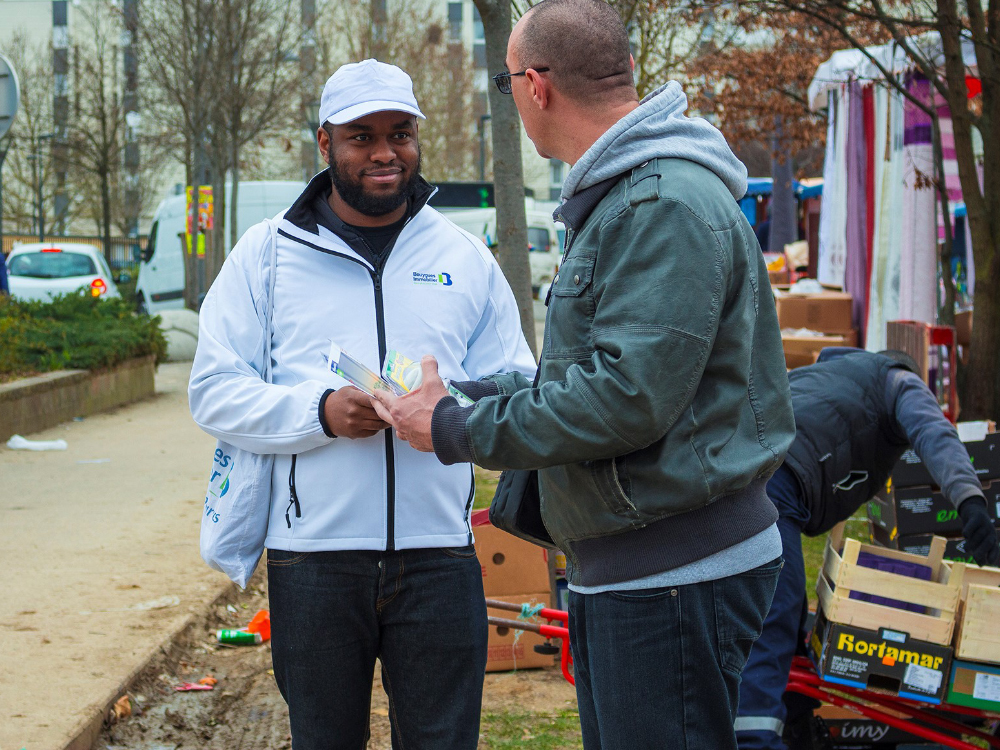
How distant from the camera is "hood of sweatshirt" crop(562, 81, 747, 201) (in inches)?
78.3

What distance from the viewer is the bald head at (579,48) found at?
2.00 meters

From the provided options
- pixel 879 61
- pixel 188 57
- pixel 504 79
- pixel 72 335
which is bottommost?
pixel 72 335

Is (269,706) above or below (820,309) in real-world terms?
below

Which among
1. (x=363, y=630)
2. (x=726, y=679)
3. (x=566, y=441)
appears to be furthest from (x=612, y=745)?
(x=363, y=630)

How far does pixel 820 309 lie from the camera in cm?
955

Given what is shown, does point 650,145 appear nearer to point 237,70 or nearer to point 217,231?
point 217,231

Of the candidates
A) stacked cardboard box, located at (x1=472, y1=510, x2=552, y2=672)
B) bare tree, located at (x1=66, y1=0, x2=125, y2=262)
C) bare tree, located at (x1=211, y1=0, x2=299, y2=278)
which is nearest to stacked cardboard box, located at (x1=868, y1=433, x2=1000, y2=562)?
stacked cardboard box, located at (x1=472, y1=510, x2=552, y2=672)

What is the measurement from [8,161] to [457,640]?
4092cm

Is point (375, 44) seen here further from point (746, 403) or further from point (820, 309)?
point (746, 403)

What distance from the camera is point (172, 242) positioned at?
24.5 metres

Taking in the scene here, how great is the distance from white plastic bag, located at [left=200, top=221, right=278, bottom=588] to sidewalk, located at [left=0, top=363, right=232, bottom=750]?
4.83 ft

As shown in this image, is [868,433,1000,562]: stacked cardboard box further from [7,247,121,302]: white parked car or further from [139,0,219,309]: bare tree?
[7,247,121,302]: white parked car

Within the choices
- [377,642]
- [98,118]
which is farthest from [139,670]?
[98,118]

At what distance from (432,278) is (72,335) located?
9.35m
